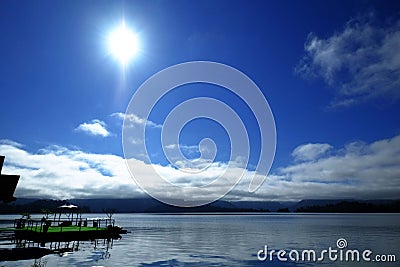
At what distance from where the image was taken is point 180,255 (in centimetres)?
4156

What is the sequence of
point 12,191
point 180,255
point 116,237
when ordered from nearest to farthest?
1. point 12,191
2. point 180,255
3. point 116,237

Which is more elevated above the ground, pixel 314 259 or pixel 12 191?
pixel 12 191

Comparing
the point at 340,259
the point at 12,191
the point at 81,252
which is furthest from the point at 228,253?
the point at 12,191

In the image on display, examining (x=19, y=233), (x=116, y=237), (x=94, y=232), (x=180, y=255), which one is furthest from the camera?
(x=116, y=237)

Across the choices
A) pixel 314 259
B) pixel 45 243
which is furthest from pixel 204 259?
pixel 45 243

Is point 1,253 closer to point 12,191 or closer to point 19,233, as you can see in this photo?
point 19,233

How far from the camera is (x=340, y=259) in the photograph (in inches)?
1535

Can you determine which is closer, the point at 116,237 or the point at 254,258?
the point at 254,258

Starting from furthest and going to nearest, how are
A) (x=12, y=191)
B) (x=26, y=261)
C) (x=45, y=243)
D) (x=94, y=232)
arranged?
(x=94, y=232)
(x=45, y=243)
(x=26, y=261)
(x=12, y=191)

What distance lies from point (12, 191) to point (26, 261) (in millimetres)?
21906

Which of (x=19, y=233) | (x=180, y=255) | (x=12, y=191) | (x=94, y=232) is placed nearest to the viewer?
(x=12, y=191)

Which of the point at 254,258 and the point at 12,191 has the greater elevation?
the point at 12,191

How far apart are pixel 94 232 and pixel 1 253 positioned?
2421 cm

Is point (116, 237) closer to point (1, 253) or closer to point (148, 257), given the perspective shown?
point (148, 257)
